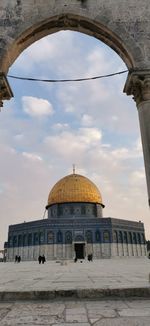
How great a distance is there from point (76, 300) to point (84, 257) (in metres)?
39.0

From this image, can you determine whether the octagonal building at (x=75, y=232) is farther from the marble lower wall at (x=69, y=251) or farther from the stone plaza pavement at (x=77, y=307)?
the stone plaza pavement at (x=77, y=307)

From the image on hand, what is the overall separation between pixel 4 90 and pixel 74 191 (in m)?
41.9

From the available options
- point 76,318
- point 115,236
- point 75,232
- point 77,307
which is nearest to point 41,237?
point 75,232

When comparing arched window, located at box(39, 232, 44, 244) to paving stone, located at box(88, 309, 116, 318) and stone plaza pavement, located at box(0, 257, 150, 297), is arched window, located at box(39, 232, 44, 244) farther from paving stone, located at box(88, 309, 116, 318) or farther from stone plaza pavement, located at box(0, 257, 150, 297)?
paving stone, located at box(88, 309, 116, 318)

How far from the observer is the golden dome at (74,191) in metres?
47.1

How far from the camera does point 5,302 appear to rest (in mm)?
3688

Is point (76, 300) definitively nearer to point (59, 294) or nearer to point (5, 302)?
point (59, 294)

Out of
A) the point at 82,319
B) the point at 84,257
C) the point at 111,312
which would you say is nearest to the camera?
the point at 82,319

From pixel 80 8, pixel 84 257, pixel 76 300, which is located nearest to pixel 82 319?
pixel 76 300

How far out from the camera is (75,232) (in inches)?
1660

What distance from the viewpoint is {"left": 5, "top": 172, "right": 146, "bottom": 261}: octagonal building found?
41344 millimetres

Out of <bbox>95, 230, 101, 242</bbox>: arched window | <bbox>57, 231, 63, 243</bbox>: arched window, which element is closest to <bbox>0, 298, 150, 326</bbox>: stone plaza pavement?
<bbox>57, 231, 63, 243</bbox>: arched window

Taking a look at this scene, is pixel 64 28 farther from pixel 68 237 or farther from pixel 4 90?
pixel 68 237

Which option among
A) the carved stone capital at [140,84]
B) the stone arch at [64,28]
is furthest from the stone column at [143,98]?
the stone arch at [64,28]
